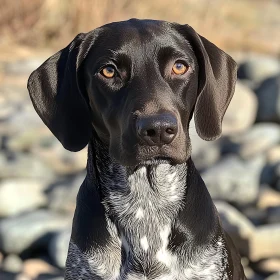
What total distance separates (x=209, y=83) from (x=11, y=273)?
2.54 meters

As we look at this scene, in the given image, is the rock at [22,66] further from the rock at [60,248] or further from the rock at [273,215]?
the rock at [60,248]

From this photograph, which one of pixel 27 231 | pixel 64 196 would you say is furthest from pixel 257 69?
pixel 27 231

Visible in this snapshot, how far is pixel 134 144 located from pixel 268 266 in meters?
2.44

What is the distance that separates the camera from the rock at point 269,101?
9.30 m

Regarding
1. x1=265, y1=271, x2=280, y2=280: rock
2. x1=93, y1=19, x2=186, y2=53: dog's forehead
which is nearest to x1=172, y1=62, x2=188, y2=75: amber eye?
x1=93, y1=19, x2=186, y2=53: dog's forehead

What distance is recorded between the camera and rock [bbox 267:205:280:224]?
6.43 metres

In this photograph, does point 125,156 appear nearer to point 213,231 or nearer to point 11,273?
point 213,231

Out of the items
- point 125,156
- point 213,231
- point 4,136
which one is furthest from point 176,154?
point 4,136

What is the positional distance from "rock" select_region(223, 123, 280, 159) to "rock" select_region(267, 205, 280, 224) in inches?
49.2

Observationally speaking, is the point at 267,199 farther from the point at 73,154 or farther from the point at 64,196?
the point at 73,154

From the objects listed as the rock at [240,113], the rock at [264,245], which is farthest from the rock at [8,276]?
the rock at [240,113]

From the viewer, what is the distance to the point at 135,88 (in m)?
3.73

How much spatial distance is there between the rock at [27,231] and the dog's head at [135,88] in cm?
216

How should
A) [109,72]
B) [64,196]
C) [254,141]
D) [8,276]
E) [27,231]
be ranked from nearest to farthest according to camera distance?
[109,72] → [8,276] → [27,231] → [64,196] → [254,141]
